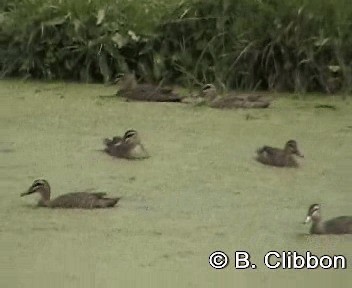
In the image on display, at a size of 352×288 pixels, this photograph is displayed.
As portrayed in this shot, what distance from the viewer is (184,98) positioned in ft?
22.9

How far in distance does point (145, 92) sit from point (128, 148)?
151 cm

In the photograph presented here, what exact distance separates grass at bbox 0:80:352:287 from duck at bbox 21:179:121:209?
42mm

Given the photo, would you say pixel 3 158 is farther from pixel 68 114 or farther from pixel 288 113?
pixel 288 113

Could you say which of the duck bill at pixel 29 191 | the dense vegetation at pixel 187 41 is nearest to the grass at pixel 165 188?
the duck bill at pixel 29 191

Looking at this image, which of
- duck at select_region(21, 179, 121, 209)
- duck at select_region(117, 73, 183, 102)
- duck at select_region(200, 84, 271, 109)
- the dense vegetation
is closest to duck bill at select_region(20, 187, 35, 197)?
duck at select_region(21, 179, 121, 209)

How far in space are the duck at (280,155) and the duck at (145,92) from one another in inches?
57.9

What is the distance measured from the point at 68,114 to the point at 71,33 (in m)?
1.28

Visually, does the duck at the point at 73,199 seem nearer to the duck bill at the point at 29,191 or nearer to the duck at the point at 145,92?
the duck bill at the point at 29,191

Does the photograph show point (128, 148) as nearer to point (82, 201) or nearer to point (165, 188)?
point (165, 188)

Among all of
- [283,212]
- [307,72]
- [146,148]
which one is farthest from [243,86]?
[283,212]
